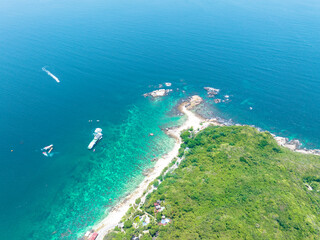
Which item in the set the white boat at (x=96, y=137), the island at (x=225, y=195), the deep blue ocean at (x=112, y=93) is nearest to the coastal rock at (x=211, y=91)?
the deep blue ocean at (x=112, y=93)

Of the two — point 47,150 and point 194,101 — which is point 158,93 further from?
point 47,150

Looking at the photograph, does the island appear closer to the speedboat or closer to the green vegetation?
the green vegetation

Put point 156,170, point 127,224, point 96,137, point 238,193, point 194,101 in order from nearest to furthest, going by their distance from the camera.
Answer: point 127,224, point 238,193, point 156,170, point 96,137, point 194,101

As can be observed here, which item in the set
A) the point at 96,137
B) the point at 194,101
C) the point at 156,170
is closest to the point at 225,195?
the point at 156,170

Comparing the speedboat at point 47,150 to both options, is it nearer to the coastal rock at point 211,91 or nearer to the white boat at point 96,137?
the white boat at point 96,137

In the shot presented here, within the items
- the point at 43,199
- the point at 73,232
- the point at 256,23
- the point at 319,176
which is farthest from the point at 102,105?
the point at 256,23

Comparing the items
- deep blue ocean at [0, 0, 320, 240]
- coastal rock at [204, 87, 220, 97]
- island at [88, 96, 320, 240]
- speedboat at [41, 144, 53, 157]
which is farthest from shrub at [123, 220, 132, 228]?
coastal rock at [204, 87, 220, 97]

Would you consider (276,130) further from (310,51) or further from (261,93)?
(310,51)
